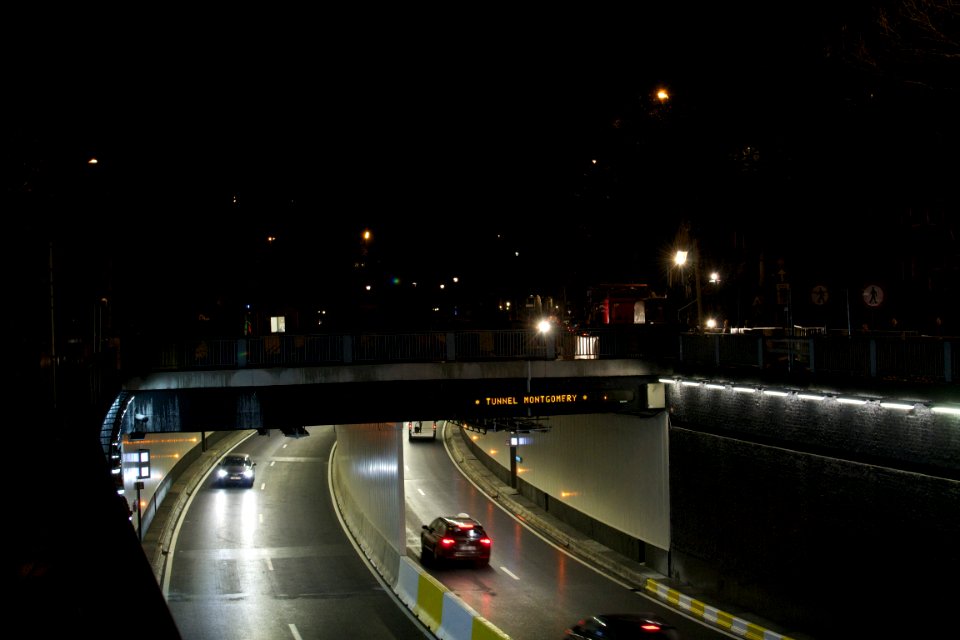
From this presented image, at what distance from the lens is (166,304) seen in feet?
145

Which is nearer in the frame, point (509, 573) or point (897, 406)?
point (897, 406)

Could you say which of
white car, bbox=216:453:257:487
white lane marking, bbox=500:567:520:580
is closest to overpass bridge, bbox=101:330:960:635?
white lane marking, bbox=500:567:520:580

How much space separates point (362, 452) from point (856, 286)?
1861 cm

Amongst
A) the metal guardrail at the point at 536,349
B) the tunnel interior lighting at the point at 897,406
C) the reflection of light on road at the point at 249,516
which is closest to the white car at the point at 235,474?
the reflection of light on road at the point at 249,516

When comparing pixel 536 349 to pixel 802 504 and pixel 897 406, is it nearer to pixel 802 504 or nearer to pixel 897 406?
pixel 802 504

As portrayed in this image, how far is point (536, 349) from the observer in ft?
86.4

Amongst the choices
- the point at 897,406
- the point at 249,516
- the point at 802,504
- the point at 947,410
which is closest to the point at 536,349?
the point at 802,504

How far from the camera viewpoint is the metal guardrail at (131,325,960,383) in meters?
19.7

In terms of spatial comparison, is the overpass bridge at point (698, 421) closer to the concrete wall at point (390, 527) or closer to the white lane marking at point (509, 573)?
the concrete wall at point (390, 527)

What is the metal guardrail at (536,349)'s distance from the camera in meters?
19.7

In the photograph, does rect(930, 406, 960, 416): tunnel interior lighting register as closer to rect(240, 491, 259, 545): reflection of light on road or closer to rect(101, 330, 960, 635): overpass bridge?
rect(101, 330, 960, 635): overpass bridge

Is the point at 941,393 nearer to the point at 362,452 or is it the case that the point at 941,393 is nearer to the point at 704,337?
the point at 704,337

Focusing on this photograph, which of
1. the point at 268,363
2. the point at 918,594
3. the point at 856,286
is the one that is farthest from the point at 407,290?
the point at 918,594

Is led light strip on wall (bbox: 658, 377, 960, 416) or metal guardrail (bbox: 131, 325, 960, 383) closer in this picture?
led light strip on wall (bbox: 658, 377, 960, 416)
